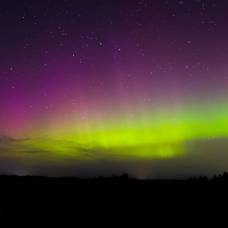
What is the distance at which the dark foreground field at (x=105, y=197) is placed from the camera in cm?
2178

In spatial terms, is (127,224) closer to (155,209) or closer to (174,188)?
(155,209)

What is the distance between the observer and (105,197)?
24.5 m

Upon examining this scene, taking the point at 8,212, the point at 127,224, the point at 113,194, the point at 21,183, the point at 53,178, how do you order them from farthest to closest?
the point at 53,178, the point at 21,183, the point at 113,194, the point at 8,212, the point at 127,224

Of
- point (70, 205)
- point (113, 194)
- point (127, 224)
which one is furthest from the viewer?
point (113, 194)

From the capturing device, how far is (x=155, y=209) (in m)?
22.1

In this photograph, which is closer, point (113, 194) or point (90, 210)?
point (90, 210)

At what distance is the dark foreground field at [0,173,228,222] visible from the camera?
21.8 m

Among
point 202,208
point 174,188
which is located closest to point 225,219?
point 202,208

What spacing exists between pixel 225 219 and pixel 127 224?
4673mm

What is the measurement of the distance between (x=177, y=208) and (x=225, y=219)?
2.87 metres

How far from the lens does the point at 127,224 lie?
20.0 metres

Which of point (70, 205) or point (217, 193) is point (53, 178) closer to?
point (70, 205)

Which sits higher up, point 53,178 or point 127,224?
point 53,178

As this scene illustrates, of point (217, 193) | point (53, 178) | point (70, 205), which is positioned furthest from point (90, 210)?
point (53, 178)
